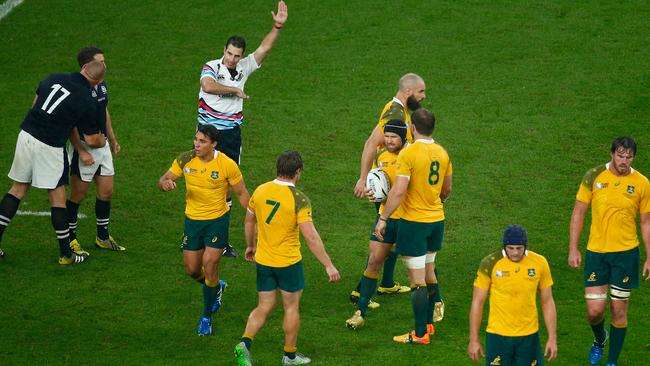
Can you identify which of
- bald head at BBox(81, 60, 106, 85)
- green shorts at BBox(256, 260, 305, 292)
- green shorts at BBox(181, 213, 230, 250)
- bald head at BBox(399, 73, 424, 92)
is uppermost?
bald head at BBox(399, 73, 424, 92)

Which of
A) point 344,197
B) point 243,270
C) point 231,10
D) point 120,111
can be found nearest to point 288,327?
point 243,270

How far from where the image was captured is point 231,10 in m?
21.6

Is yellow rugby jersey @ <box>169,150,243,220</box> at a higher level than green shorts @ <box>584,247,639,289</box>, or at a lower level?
higher

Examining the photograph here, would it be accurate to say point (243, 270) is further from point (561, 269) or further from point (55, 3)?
point (55, 3)

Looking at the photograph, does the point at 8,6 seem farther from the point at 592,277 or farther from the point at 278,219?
the point at 592,277

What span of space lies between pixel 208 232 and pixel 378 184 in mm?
1863

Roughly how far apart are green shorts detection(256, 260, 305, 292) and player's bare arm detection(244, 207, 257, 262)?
0.62 ft

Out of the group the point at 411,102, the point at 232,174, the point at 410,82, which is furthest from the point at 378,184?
the point at 232,174

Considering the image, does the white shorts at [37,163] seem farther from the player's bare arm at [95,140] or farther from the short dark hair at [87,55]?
the short dark hair at [87,55]

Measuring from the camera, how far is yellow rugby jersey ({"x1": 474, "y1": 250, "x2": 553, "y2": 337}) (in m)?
8.82

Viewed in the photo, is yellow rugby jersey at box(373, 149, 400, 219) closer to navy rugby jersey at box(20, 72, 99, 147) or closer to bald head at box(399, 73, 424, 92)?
bald head at box(399, 73, 424, 92)

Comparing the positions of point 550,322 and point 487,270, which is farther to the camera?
point 487,270

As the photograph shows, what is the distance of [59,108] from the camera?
12.2 meters

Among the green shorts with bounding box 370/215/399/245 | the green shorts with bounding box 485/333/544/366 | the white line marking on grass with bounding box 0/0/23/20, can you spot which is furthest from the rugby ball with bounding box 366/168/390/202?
the white line marking on grass with bounding box 0/0/23/20
